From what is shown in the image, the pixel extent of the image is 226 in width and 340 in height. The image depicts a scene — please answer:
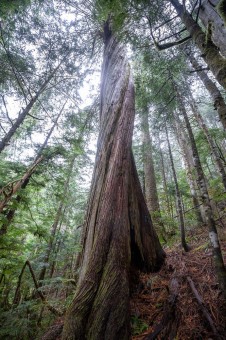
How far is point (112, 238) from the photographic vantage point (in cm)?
274

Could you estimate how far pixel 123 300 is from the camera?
2281 mm

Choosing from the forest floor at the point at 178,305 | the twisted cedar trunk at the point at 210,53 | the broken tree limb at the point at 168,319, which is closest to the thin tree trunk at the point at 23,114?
the twisted cedar trunk at the point at 210,53

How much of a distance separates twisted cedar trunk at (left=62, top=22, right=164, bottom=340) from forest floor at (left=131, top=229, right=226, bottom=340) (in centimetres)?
30

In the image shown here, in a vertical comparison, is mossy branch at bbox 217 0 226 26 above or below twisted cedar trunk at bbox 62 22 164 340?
above

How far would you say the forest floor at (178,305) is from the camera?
2189 millimetres

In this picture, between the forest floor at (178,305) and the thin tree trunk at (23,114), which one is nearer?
the forest floor at (178,305)

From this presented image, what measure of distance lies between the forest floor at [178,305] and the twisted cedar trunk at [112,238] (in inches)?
11.8

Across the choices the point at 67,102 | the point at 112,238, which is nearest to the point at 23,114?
the point at 67,102

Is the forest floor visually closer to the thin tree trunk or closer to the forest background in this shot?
the forest background

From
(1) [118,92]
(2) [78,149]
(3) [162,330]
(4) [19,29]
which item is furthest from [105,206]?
(4) [19,29]

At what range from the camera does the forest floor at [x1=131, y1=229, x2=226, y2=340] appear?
2.19 m

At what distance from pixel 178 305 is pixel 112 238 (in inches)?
45.4

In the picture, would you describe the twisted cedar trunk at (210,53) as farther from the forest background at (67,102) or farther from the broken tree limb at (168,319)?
the broken tree limb at (168,319)

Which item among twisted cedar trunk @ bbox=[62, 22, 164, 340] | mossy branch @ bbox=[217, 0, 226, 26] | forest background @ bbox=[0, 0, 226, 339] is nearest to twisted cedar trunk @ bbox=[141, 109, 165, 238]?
forest background @ bbox=[0, 0, 226, 339]
